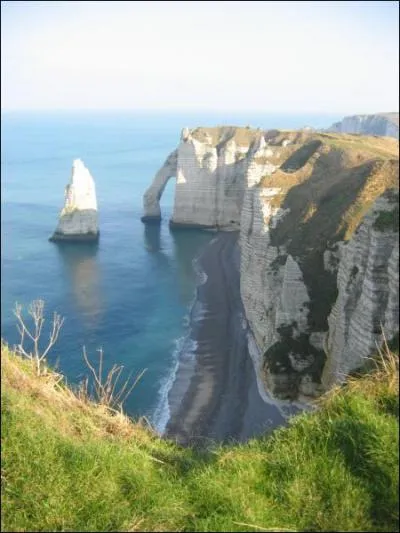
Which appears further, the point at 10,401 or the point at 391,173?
the point at 391,173

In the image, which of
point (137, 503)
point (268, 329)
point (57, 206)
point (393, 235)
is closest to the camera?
point (137, 503)

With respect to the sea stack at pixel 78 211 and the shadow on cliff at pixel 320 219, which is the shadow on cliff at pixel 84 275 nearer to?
the sea stack at pixel 78 211

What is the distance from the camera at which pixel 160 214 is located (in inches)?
3374

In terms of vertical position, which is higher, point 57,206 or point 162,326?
point 57,206

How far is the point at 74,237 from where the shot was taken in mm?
72125

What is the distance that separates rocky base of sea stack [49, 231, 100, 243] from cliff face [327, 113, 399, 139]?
110 metres

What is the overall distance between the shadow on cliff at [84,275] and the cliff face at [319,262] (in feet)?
53.5

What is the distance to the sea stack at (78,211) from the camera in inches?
2790

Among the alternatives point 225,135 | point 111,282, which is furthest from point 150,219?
point 111,282

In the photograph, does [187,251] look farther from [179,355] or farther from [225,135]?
[179,355]

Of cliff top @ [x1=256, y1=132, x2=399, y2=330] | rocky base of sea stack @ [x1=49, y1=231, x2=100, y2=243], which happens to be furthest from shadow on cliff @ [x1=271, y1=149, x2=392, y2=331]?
rocky base of sea stack @ [x1=49, y1=231, x2=100, y2=243]

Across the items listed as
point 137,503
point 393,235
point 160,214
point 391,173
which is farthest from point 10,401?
point 160,214

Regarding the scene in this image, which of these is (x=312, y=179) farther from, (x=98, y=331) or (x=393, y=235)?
(x=393, y=235)

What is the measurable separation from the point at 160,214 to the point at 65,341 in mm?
46554
